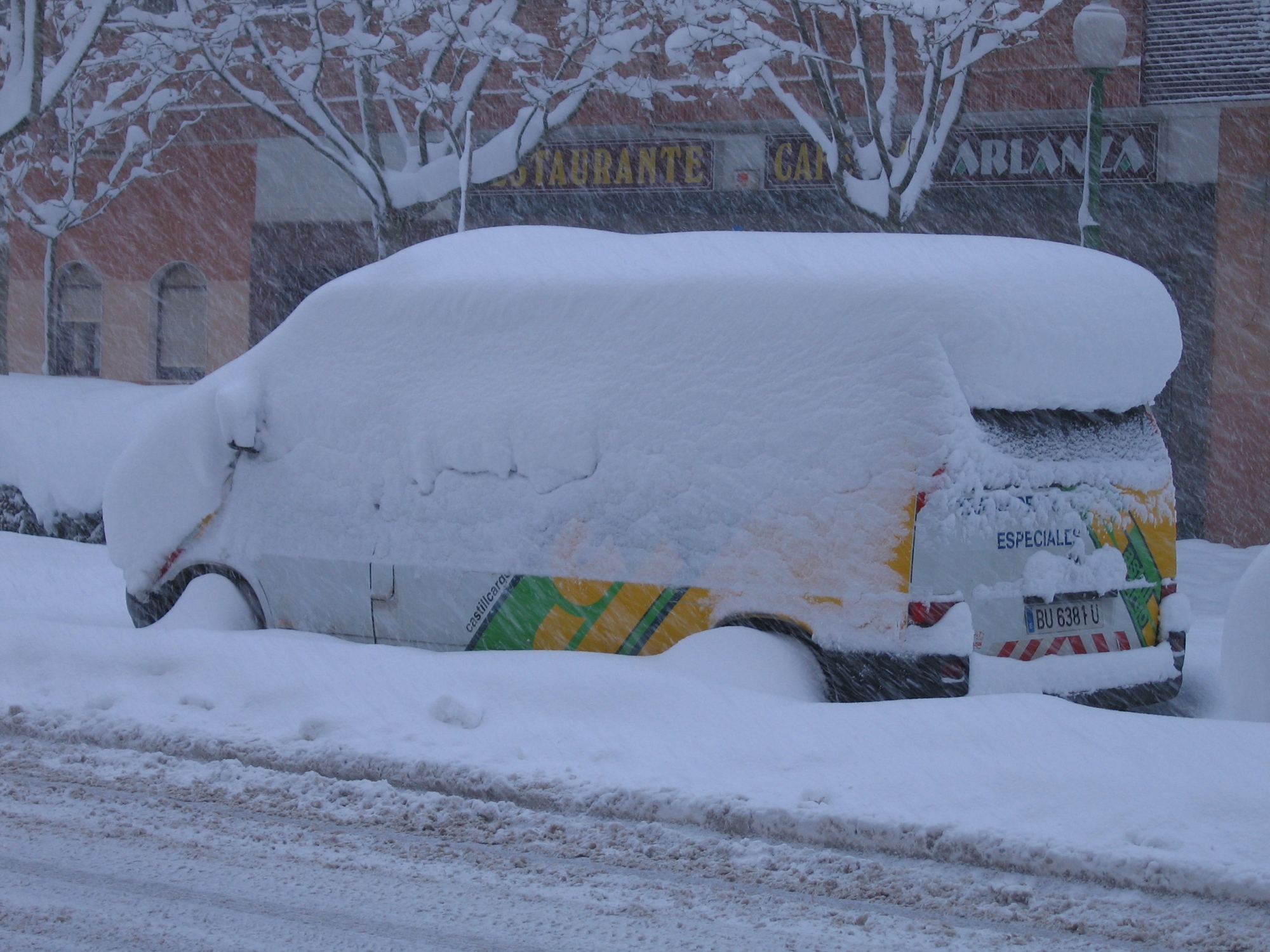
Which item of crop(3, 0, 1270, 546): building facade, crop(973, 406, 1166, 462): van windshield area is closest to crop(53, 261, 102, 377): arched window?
crop(3, 0, 1270, 546): building facade

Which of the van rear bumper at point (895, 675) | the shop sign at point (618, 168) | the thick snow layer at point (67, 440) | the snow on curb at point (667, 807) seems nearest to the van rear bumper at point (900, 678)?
the van rear bumper at point (895, 675)

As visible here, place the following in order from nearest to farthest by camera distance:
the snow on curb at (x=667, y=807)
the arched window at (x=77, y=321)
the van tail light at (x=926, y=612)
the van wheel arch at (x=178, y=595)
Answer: the snow on curb at (x=667, y=807) → the van tail light at (x=926, y=612) → the van wheel arch at (x=178, y=595) → the arched window at (x=77, y=321)

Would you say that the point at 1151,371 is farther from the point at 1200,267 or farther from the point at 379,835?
the point at 1200,267

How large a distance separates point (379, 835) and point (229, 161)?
16.5m

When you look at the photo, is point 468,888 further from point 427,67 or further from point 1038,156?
point 1038,156

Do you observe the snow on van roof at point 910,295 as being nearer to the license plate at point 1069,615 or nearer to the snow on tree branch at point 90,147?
the license plate at point 1069,615

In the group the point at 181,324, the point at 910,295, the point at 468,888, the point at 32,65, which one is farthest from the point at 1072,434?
the point at 181,324

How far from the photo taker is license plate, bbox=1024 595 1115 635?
4.80 m

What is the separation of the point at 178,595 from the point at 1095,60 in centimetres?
747

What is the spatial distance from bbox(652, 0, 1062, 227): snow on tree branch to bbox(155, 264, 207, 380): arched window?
886 cm

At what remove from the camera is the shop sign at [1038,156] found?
46.3 feet

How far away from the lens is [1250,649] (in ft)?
16.3

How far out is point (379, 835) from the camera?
13.5ft

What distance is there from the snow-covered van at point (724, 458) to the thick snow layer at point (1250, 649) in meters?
0.23
